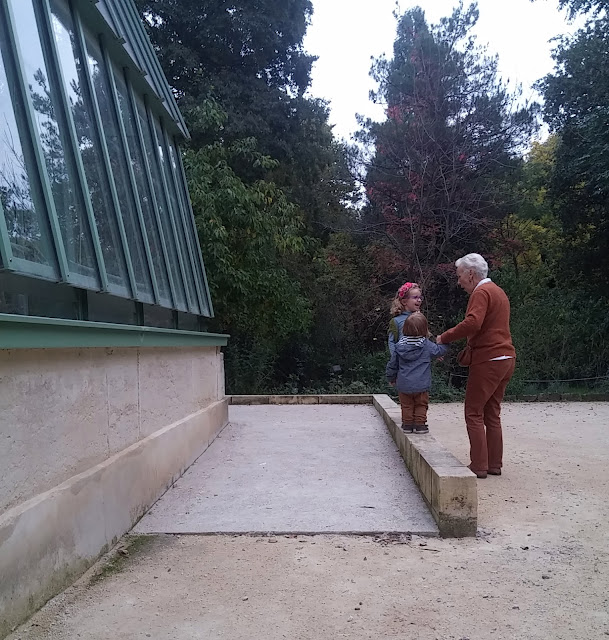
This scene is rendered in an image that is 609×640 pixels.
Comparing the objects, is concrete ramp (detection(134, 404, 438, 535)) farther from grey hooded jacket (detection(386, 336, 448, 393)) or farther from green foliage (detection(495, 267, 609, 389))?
green foliage (detection(495, 267, 609, 389))

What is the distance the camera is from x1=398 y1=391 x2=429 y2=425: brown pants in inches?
234

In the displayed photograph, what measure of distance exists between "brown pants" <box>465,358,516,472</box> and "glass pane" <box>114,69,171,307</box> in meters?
2.91

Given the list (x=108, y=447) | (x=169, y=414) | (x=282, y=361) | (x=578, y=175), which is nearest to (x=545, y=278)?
(x=578, y=175)

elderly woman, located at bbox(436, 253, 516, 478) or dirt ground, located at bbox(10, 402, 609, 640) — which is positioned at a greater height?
elderly woman, located at bbox(436, 253, 516, 478)

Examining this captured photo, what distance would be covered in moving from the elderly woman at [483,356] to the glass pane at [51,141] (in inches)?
114

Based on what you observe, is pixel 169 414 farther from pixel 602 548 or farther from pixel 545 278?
pixel 545 278

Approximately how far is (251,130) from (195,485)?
12173 mm

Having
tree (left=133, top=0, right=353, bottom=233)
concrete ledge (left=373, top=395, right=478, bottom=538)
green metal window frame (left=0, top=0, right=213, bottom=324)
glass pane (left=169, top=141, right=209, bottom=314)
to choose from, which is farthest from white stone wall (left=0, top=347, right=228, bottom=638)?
tree (left=133, top=0, right=353, bottom=233)

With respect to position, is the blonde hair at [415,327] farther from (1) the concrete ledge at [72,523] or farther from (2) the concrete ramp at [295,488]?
(1) the concrete ledge at [72,523]

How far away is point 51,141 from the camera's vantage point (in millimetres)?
3695

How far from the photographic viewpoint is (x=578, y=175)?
15195 millimetres

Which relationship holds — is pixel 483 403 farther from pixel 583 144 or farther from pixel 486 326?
pixel 583 144

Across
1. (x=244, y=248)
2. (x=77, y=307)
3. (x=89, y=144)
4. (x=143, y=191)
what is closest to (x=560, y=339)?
(x=244, y=248)

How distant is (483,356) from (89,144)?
11.3 feet
